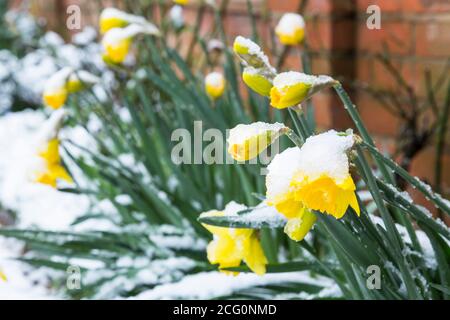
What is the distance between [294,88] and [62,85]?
2.69 feet

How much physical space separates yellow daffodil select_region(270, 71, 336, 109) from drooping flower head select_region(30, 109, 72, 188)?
2.32 feet

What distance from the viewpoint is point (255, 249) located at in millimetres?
943

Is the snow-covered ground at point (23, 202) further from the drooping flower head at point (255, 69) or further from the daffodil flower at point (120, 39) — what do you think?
the drooping flower head at point (255, 69)

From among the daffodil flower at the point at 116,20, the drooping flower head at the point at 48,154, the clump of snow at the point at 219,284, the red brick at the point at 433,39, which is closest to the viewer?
the clump of snow at the point at 219,284

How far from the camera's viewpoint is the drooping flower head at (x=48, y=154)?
4.37 feet

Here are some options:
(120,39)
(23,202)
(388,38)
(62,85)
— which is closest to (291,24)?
(120,39)

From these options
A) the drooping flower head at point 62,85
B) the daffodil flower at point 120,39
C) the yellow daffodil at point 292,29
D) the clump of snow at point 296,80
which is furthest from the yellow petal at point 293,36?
the clump of snow at point 296,80

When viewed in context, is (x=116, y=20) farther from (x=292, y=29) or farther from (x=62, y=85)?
(x=292, y=29)

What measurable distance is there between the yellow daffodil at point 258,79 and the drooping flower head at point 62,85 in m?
0.70

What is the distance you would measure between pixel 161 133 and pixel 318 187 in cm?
94
